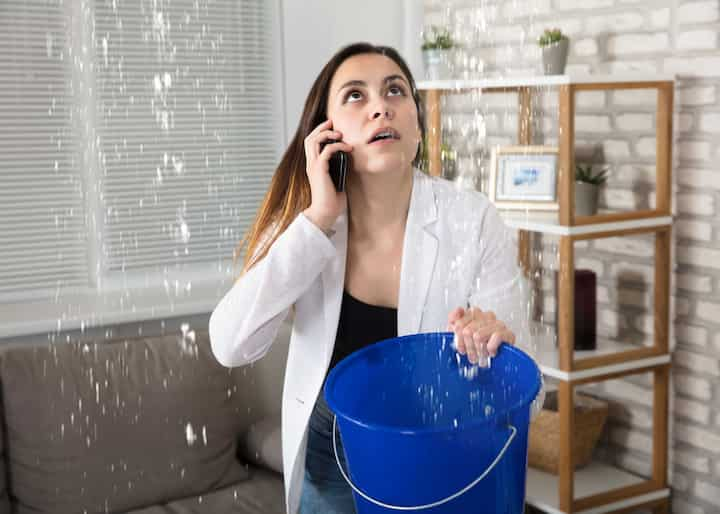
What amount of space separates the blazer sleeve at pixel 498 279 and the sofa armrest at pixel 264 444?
130cm

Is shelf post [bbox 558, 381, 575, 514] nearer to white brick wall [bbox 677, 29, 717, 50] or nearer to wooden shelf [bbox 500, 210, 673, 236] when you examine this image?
wooden shelf [bbox 500, 210, 673, 236]

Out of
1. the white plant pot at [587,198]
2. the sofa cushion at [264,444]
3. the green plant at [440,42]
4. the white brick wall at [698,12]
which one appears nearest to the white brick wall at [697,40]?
the white brick wall at [698,12]

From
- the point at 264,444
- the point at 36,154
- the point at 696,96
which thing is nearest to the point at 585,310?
the point at 696,96

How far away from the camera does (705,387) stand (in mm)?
2494

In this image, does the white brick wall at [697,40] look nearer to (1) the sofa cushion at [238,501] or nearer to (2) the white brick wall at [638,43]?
(2) the white brick wall at [638,43]

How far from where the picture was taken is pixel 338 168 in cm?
161

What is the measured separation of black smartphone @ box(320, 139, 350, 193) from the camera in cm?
161

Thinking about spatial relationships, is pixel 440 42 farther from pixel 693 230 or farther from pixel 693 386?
pixel 693 386

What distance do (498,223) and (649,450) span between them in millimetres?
1382

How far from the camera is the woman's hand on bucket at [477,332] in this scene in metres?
1.31

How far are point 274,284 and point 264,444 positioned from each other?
1.32 m

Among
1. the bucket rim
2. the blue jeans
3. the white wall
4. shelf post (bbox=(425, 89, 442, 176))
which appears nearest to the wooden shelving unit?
shelf post (bbox=(425, 89, 442, 176))

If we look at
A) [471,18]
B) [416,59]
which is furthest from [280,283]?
[416,59]

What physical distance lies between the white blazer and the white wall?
1.69 meters
